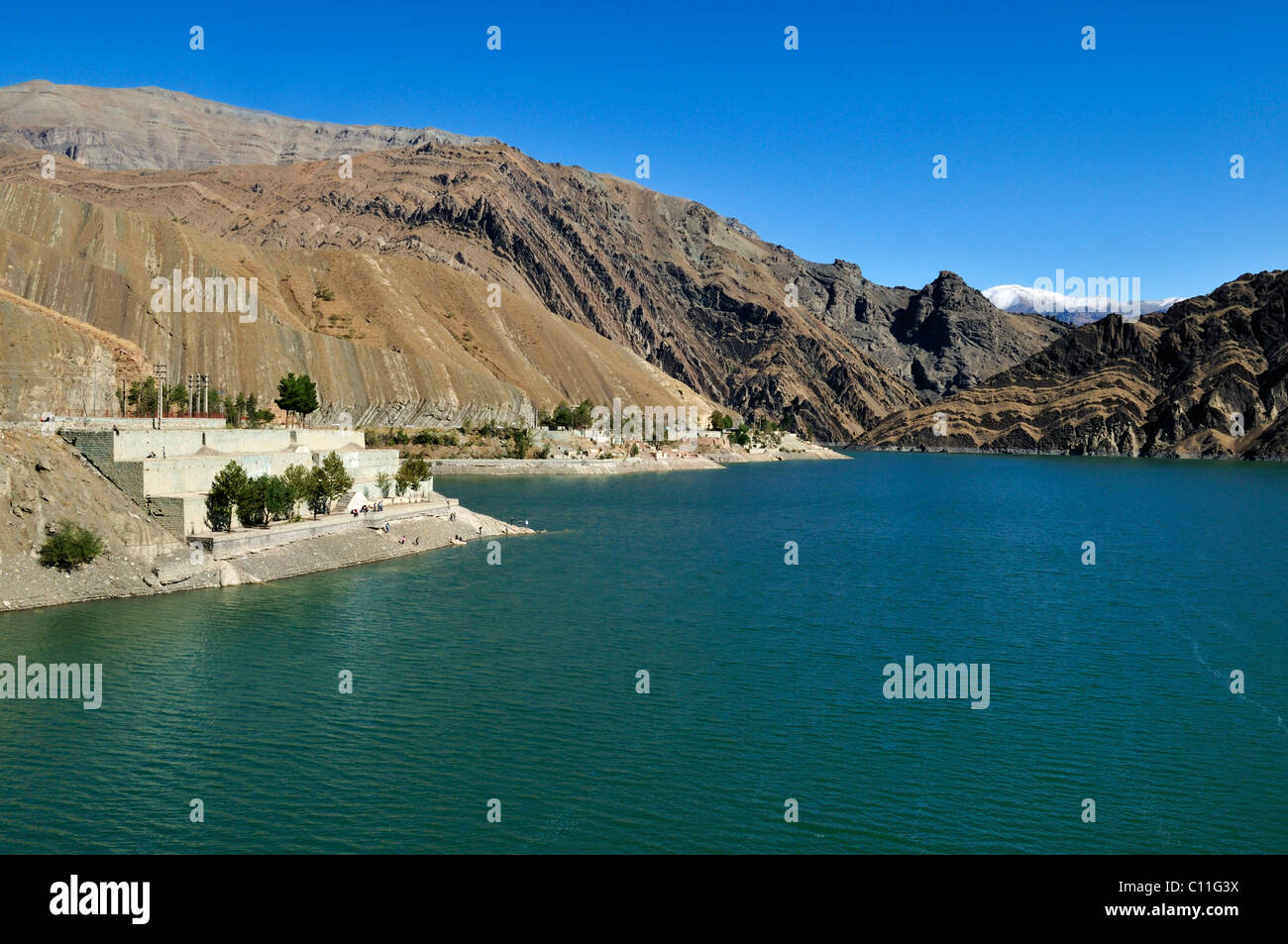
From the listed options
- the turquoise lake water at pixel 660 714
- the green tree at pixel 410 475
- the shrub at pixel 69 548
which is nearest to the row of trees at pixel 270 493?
the turquoise lake water at pixel 660 714

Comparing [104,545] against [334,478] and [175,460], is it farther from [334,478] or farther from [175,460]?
[334,478]

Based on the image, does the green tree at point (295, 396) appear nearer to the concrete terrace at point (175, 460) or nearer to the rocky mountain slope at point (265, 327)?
the rocky mountain slope at point (265, 327)

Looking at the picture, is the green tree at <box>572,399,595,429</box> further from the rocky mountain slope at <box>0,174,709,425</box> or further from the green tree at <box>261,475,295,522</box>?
the green tree at <box>261,475,295,522</box>

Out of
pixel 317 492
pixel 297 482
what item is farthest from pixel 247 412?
pixel 297 482

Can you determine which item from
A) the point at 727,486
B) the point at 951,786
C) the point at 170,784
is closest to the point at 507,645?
the point at 170,784

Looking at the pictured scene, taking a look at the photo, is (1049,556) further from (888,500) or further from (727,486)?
(727,486)

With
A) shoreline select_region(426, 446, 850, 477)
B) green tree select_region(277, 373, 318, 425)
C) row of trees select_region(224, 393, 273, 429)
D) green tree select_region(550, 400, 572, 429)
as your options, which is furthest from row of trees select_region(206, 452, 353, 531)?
green tree select_region(550, 400, 572, 429)
